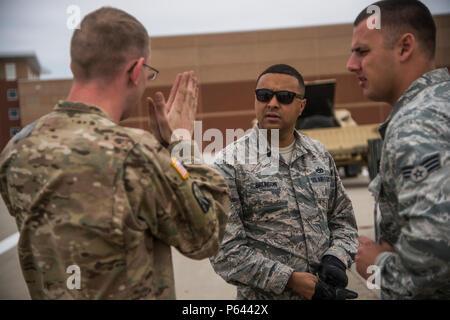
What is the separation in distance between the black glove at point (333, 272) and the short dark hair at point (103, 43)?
140 cm

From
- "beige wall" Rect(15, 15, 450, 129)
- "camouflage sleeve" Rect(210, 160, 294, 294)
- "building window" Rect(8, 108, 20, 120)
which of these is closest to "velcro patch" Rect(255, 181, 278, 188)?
"camouflage sleeve" Rect(210, 160, 294, 294)

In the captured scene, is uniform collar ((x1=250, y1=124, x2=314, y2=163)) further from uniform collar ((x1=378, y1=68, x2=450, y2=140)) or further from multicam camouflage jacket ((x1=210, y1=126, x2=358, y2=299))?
uniform collar ((x1=378, y1=68, x2=450, y2=140))

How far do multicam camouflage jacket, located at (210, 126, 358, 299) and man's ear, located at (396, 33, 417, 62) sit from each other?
0.98 metres

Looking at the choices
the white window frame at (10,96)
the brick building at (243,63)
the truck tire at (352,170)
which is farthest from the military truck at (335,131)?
the white window frame at (10,96)

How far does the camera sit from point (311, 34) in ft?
104

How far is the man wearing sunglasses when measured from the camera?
7.72 feet

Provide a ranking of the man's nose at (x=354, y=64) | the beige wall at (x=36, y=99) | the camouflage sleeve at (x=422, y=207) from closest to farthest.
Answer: the camouflage sleeve at (x=422, y=207) → the man's nose at (x=354, y=64) → the beige wall at (x=36, y=99)

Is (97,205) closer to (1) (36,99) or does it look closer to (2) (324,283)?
A: (2) (324,283)

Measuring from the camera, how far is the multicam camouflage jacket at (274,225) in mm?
2422

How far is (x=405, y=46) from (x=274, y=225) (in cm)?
113

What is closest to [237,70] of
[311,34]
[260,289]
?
[311,34]

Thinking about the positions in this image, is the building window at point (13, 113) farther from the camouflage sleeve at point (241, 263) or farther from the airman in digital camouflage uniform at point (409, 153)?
the airman in digital camouflage uniform at point (409, 153)
